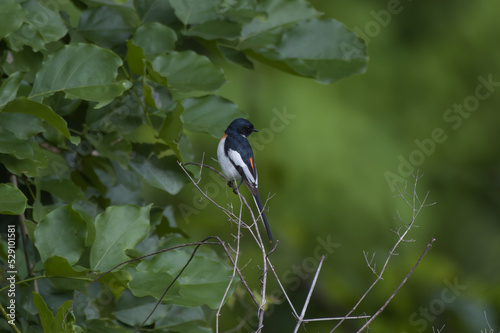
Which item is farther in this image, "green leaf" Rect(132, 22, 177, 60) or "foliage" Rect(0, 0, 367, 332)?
"green leaf" Rect(132, 22, 177, 60)

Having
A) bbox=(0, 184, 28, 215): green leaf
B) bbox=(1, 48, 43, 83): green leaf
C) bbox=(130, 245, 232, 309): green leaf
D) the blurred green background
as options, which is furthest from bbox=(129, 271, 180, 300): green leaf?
the blurred green background

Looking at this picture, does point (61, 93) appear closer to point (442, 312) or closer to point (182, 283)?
point (182, 283)

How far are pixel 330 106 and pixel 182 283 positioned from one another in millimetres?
2007

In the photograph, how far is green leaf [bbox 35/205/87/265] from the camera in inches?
38.6

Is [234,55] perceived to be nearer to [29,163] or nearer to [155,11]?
[155,11]

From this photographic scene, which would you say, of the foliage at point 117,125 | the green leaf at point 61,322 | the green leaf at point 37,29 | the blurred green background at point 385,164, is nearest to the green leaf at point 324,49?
the foliage at point 117,125

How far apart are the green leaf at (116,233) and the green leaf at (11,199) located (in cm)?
13

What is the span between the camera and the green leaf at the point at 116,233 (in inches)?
39.7

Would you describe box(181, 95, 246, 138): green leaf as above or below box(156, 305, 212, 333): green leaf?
above

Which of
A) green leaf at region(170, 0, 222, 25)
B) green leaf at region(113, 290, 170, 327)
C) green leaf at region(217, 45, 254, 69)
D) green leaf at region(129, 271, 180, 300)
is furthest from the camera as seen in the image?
green leaf at region(217, 45, 254, 69)

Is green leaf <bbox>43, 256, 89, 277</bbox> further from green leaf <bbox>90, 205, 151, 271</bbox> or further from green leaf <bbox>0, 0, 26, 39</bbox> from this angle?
green leaf <bbox>0, 0, 26, 39</bbox>

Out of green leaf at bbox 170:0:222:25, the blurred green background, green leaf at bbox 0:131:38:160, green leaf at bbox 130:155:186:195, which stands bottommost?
the blurred green background

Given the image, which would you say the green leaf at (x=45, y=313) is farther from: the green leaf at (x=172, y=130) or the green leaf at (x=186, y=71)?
the green leaf at (x=186, y=71)

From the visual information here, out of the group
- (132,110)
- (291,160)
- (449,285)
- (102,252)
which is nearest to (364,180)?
(291,160)
